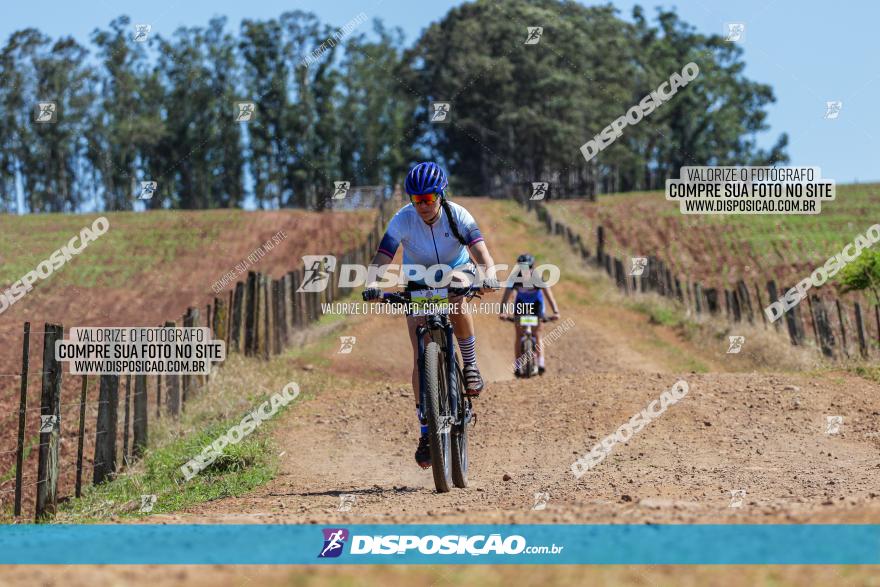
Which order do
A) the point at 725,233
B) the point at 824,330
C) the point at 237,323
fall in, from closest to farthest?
the point at 237,323 → the point at 824,330 → the point at 725,233

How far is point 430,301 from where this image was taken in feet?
26.1

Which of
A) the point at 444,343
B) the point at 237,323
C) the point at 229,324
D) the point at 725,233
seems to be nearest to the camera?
the point at 444,343

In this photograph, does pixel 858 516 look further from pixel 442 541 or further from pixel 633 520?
pixel 442 541

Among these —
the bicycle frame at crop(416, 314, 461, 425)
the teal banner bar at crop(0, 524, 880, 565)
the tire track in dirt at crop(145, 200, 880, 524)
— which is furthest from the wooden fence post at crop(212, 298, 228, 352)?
the teal banner bar at crop(0, 524, 880, 565)

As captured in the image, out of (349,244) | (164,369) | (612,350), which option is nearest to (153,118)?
(349,244)

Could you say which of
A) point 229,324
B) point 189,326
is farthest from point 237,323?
point 189,326

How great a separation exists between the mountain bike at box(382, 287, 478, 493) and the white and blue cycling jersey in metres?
0.42

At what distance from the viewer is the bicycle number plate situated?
7.91 meters

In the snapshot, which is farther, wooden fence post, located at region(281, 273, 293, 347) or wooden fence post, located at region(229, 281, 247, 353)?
wooden fence post, located at region(281, 273, 293, 347)

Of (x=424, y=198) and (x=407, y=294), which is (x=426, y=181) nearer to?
(x=424, y=198)

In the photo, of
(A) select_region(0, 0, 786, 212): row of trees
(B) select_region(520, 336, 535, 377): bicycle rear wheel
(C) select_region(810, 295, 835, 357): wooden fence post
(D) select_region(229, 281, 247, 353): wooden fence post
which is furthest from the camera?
(A) select_region(0, 0, 786, 212): row of trees

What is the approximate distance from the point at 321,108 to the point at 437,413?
69605 millimetres

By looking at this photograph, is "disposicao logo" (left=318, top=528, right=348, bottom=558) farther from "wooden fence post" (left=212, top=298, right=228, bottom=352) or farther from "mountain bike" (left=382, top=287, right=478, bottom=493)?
"wooden fence post" (left=212, top=298, right=228, bottom=352)

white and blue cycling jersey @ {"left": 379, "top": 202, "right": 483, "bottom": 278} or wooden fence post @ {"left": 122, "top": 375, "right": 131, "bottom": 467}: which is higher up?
white and blue cycling jersey @ {"left": 379, "top": 202, "right": 483, "bottom": 278}
